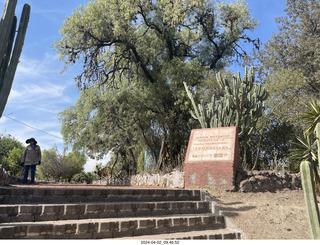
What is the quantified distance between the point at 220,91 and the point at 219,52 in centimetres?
600

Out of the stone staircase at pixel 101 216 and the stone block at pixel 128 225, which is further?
the stone block at pixel 128 225

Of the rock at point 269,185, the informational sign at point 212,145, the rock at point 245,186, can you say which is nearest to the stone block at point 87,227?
the informational sign at point 212,145

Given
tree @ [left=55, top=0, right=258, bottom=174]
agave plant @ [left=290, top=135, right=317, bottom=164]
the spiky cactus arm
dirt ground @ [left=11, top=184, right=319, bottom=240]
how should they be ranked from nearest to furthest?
the spiky cactus arm → dirt ground @ [left=11, top=184, right=319, bottom=240] → agave plant @ [left=290, top=135, right=317, bottom=164] → tree @ [left=55, top=0, right=258, bottom=174]

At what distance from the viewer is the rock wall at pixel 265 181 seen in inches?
386

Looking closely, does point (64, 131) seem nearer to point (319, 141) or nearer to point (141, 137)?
point (141, 137)

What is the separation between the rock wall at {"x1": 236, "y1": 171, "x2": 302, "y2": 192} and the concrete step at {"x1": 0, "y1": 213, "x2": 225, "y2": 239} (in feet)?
12.9

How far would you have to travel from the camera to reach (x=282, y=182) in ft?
34.4

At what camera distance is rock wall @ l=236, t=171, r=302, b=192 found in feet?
32.2

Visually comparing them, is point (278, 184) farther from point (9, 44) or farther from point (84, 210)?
point (9, 44)

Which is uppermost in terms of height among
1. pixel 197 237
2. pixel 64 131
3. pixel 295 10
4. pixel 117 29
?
pixel 295 10

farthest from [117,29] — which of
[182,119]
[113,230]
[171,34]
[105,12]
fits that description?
[113,230]

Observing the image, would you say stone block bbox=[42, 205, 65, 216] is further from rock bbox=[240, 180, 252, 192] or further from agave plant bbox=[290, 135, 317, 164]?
rock bbox=[240, 180, 252, 192]

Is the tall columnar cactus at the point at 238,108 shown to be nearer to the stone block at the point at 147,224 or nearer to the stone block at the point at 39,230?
the stone block at the point at 147,224

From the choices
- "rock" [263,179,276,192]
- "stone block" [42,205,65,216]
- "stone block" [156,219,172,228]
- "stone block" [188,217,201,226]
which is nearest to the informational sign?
"rock" [263,179,276,192]
